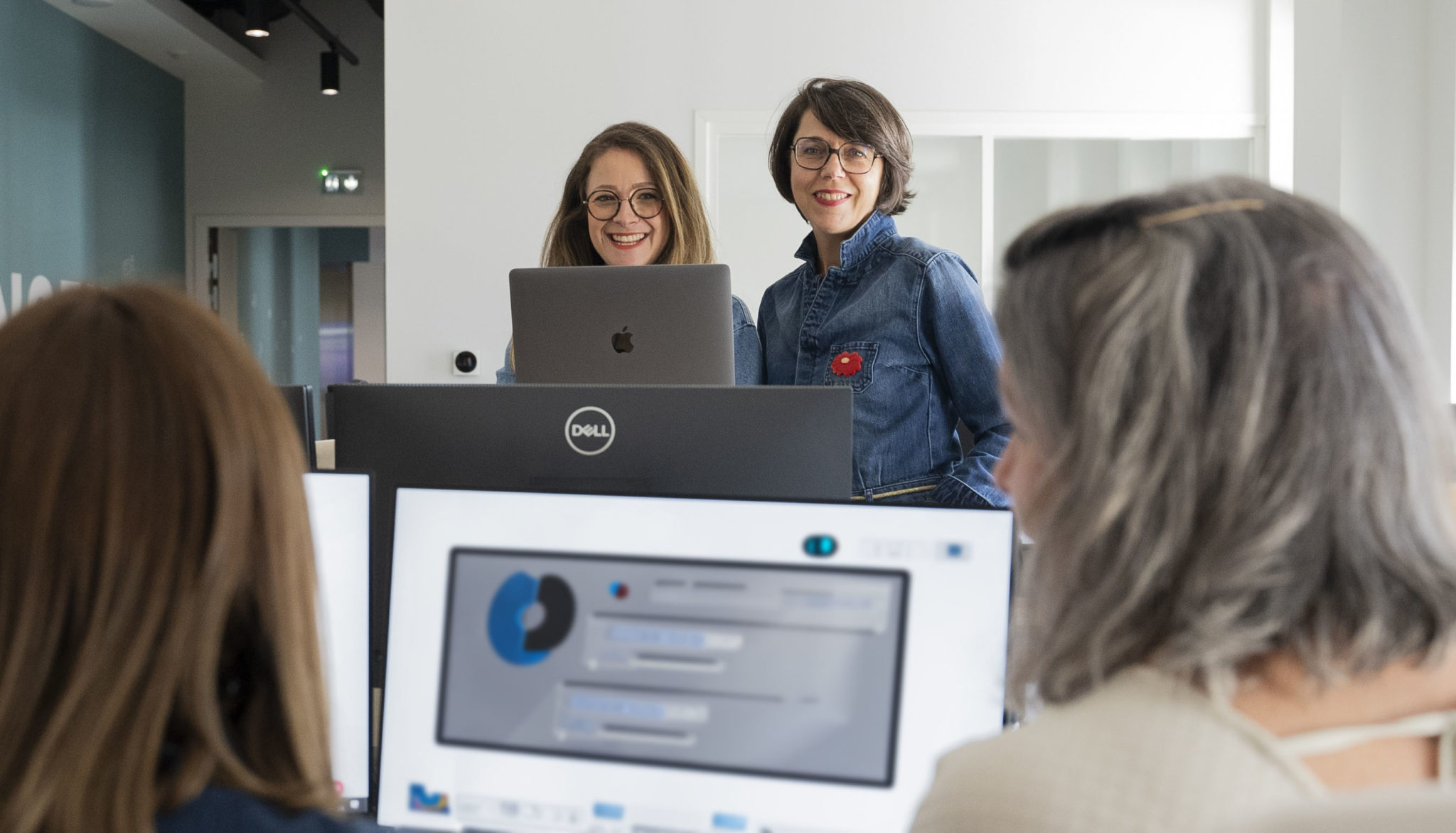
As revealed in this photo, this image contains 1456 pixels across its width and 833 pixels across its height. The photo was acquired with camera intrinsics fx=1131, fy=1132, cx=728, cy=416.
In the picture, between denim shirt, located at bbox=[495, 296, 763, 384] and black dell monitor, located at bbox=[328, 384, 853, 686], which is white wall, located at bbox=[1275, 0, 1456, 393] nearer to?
denim shirt, located at bbox=[495, 296, 763, 384]

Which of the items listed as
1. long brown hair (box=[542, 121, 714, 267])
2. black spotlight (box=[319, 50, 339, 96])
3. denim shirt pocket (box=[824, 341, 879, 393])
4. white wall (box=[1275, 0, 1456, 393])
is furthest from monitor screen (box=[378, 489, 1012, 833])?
black spotlight (box=[319, 50, 339, 96])

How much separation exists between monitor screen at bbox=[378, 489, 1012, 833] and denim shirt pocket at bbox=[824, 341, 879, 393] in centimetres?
99

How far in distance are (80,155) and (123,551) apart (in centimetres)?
645

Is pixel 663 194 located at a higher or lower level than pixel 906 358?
higher

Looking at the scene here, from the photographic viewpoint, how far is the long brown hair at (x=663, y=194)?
2.17 metres

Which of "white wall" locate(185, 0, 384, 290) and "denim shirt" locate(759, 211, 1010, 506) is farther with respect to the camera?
"white wall" locate(185, 0, 384, 290)

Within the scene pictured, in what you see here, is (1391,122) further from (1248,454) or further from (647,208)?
(1248,454)

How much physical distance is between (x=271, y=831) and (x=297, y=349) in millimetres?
8254

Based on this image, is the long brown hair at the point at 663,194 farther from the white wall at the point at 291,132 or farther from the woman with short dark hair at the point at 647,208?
the white wall at the point at 291,132

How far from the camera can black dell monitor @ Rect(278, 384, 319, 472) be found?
1.50m

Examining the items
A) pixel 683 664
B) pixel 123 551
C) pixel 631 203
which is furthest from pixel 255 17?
pixel 123 551

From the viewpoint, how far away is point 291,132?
707 centimetres

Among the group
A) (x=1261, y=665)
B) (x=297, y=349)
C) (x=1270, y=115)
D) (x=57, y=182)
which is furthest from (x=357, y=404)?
(x=297, y=349)

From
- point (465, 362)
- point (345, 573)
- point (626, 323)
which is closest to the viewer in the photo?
point (345, 573)
